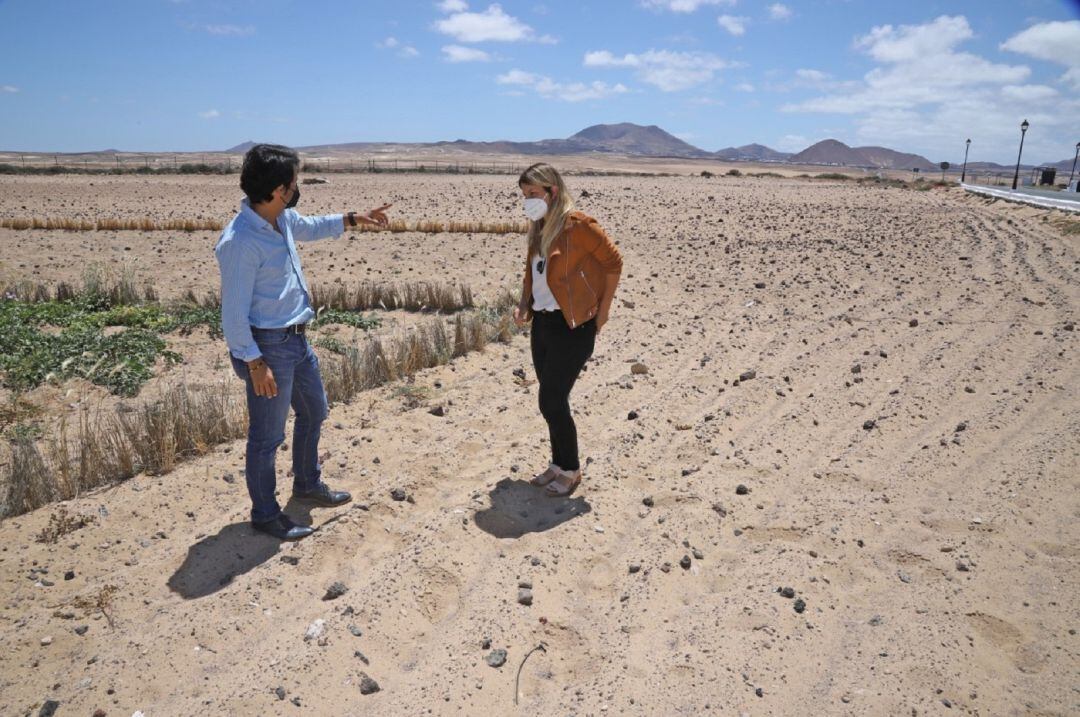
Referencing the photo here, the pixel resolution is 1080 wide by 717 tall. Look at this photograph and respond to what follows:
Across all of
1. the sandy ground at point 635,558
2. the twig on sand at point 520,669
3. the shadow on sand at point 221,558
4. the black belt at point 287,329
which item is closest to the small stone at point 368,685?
the sandy ground at point 635,558

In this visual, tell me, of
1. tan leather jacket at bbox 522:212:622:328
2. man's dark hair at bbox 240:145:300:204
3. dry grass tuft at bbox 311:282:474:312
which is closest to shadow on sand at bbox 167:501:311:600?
man's dark hair at bbox 240:145:300:204

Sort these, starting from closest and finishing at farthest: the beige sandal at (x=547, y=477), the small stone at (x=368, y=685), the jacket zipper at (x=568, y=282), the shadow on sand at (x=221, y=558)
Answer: the small stone at (x=368, y=685), the shadow on sand at (x=221, y=558), the jacket zipper at (x=568, y=282), the beige sandal at (x=547, y=477)

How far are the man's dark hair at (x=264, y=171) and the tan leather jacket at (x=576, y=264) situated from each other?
53.1 inches

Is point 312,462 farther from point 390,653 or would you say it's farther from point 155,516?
point 390,653

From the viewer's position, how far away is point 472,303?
366 inches

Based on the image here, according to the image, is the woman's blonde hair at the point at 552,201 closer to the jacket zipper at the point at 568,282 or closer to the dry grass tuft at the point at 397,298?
the jacket zipper at the point at 568,282

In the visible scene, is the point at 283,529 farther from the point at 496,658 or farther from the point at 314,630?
the point at 496,658

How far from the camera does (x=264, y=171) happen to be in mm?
3209

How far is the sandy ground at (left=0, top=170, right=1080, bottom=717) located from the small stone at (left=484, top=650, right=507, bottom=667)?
40mm

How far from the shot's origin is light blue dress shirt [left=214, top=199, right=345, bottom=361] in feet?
10.5

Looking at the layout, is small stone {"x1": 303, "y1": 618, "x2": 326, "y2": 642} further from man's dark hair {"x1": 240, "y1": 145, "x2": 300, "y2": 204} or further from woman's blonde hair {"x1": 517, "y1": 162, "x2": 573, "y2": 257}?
woman's blonde hair {"x1": 517, "y1": 162, "x2": 573, "y2": 257}

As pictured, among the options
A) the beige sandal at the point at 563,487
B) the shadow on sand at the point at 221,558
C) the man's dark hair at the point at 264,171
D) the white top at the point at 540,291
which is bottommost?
the shadow on sand at the point at 221,558

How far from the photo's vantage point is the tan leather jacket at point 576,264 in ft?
12.5

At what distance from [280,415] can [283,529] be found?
24.6 inches
